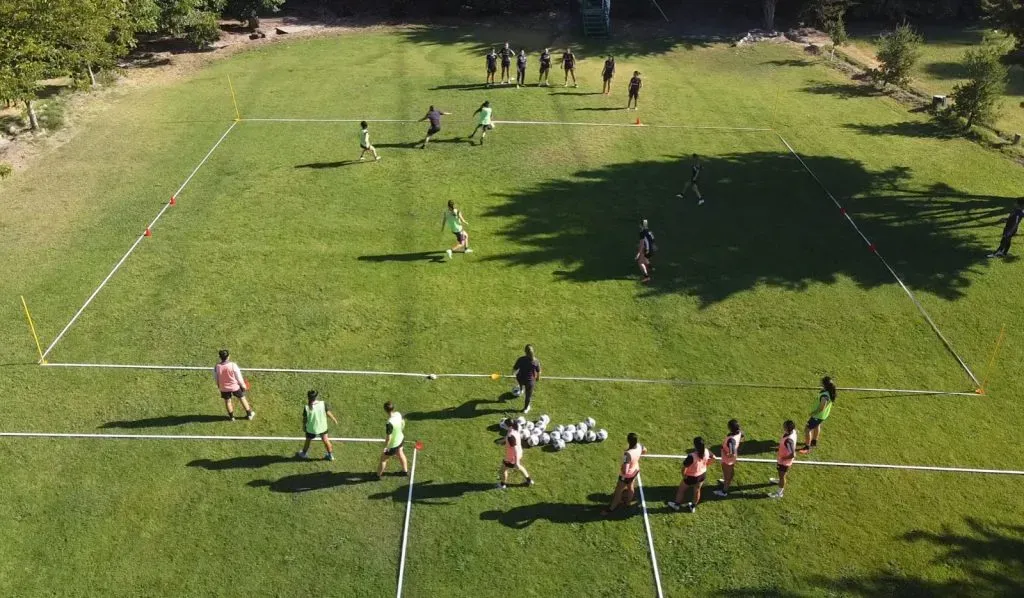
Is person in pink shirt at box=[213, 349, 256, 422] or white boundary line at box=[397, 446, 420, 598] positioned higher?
person in pink shirt at box=[213, 349, 256, 422]

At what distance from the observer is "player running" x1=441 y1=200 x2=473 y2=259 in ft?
65.8

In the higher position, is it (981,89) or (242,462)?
(981,89)

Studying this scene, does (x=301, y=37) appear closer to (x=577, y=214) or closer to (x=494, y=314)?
(x=577, y=214)

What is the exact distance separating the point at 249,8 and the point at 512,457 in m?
36.0

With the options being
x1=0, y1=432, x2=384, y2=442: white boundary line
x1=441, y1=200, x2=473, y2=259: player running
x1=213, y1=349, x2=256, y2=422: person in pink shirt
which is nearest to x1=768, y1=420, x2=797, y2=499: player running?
x1=0, y1=432, x2=384, y2=442: white boundary line

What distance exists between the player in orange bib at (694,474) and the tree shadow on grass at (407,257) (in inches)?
392

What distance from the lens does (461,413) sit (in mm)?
15078

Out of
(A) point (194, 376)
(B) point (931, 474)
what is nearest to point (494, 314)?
(A) point (194, 376)

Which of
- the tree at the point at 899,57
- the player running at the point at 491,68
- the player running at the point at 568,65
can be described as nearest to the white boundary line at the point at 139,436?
the player running at the point at 491,68

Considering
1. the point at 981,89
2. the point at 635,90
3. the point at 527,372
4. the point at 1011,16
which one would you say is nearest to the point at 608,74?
the point at 635,90

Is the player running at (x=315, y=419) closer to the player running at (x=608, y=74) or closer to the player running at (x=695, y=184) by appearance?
the player running at (x=695, y=184)

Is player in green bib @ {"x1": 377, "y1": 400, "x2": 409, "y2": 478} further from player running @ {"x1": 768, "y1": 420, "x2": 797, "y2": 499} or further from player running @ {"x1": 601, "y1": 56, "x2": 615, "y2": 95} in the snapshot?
player running @ {"x1": 601, "y1": 56, "x2": 615, "y2": 95}

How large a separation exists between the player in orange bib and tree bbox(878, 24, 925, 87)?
96.3ft

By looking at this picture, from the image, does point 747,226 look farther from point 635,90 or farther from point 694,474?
point 694,474
